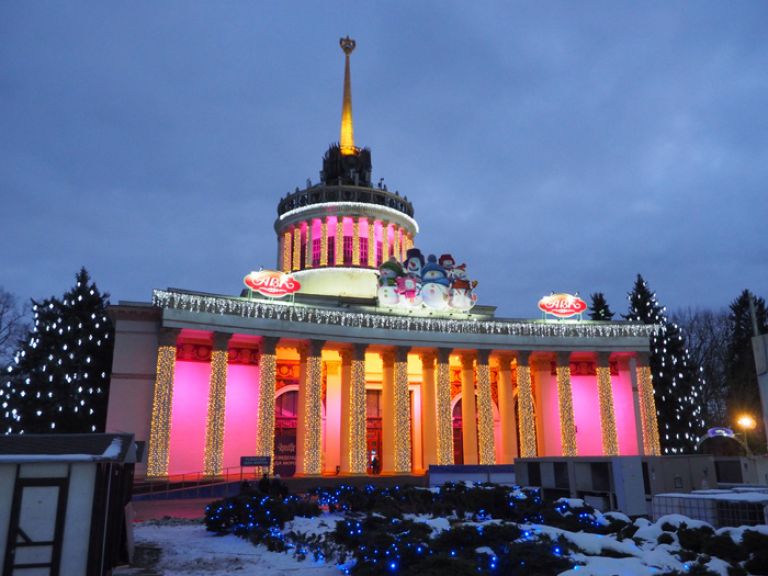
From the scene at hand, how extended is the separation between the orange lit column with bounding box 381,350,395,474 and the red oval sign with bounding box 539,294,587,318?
12.6 metres

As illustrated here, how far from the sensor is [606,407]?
41.2m

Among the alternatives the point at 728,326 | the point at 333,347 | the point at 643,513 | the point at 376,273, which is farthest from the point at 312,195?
the point at 728,326

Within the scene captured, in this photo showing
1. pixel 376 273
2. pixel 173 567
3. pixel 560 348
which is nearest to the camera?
pixel 173 567

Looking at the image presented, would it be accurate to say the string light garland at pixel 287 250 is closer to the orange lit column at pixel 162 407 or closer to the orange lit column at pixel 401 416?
the orange lit column at pixel 401 416

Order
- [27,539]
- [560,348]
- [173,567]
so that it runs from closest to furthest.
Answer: [27,539] < [173,567] < [560,348]

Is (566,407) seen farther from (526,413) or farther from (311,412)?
(311,412)

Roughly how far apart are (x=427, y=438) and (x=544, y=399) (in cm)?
986

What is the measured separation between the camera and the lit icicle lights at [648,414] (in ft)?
132

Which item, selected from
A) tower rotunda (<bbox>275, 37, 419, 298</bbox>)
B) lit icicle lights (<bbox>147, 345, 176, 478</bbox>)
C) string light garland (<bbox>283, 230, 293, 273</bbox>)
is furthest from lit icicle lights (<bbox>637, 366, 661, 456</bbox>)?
lit icicle lights (<bbox>147, 345, 176, 478</bbox>)

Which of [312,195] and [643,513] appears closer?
[643,513]

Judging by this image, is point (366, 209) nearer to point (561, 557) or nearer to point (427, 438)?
point (427, 438)

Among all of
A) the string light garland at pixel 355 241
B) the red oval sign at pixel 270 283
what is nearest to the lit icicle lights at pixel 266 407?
the red oval sign at pixel 270 283

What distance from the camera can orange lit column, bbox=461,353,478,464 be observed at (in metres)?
39.2

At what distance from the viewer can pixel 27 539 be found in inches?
348
